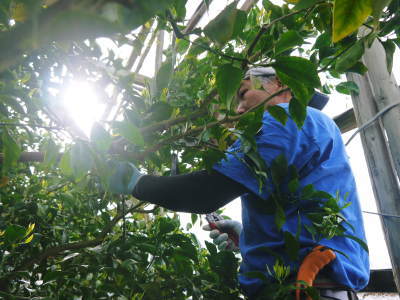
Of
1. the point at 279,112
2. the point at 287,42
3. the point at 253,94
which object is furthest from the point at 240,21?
the point at 253,94

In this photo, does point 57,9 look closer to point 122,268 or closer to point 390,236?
point 122,268

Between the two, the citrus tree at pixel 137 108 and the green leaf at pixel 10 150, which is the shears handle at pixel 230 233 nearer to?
the citrus tree at pixel 137 108

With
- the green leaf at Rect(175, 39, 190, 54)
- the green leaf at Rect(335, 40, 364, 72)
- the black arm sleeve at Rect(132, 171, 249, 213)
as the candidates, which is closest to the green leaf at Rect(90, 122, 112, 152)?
the green leaf at Rect(335, 40, 364, 72)

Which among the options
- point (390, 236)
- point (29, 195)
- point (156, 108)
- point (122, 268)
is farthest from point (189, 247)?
point (390, 236)

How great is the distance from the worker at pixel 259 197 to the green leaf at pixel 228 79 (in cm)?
48

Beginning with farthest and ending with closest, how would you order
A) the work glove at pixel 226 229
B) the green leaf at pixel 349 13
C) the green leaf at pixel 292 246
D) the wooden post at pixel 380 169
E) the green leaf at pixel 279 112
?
the work glove at pixel 226 229
the wooden post at pixel 380 169
the green leaf at pixel 292 246
the green leaf at pixel 279 112
the green leaf at pixel 349 13

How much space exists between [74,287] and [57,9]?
98 cm

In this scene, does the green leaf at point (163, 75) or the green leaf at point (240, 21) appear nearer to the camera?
the green leaf at point (240, 21)

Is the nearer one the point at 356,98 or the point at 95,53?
the point at 95,53

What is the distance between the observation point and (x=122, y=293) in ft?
2.93

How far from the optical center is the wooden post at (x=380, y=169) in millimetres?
1267

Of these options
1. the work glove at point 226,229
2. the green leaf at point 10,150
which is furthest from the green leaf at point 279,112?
the work glove at point 226,229

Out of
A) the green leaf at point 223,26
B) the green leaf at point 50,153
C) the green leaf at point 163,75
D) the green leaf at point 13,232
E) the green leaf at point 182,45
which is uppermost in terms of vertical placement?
the green leaf at point 182,45

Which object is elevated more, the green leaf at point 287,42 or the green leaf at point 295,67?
the green leaf at point 287,42
